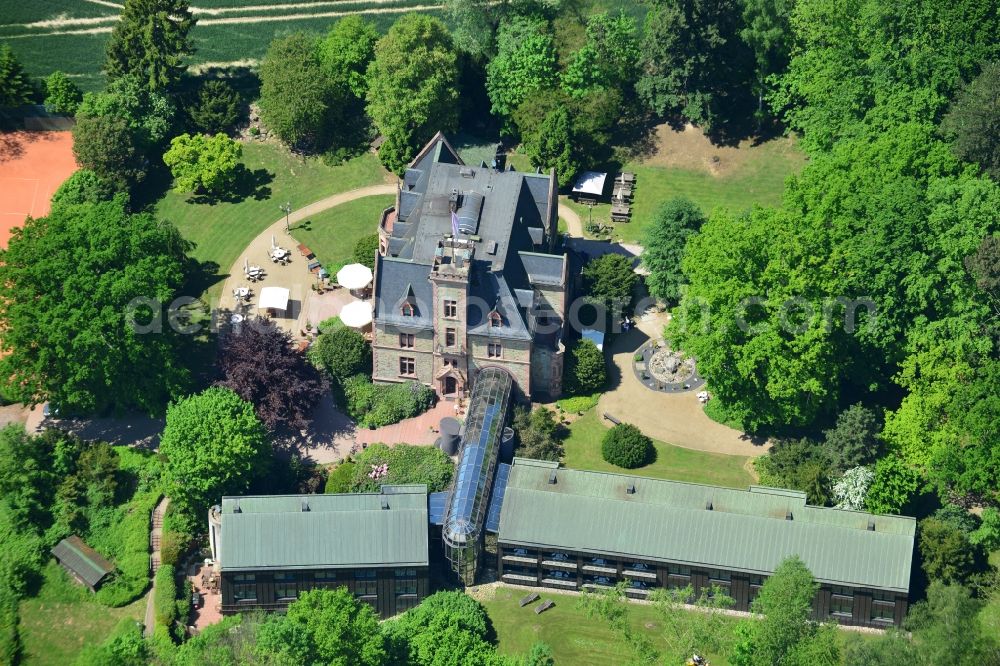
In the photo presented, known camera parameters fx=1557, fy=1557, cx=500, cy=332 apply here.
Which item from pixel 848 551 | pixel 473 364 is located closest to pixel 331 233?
pixel 473 364

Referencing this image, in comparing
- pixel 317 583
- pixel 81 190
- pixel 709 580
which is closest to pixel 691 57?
pixel 709 580

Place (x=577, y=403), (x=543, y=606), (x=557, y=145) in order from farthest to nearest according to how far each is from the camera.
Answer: (x=557, y=145) < (x=577, y=403) < (x=543, y=606)

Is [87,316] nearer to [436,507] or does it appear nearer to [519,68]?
[436,507]

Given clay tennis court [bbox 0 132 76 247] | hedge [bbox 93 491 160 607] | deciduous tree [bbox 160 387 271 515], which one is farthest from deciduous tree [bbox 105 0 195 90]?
hedge [bbox 93 491 160 607]

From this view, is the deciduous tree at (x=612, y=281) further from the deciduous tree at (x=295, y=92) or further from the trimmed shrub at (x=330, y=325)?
the deciduous tree at (x=295, y=92)

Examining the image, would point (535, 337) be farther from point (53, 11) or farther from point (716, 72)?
point (53, 11)

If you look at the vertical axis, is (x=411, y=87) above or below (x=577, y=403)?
above

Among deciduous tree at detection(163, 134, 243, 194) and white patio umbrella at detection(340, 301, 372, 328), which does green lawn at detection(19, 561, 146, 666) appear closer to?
white patio umbrella at detection(340, 301, 372, 328)
